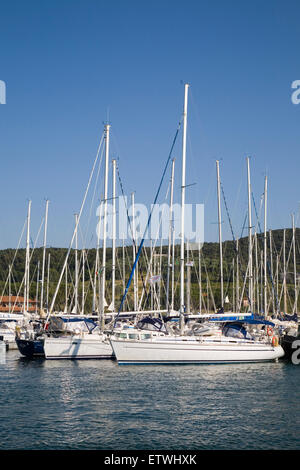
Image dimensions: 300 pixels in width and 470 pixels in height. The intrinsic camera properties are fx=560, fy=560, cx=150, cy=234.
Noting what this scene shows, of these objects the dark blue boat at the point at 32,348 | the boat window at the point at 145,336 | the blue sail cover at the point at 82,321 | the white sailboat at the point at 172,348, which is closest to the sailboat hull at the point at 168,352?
the white sailboat at the point at 172,348

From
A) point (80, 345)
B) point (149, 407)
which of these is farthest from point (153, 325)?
point (149, 407)

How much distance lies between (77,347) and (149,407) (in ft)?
60.8

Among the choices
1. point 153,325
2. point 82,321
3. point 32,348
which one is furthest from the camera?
point 32,348

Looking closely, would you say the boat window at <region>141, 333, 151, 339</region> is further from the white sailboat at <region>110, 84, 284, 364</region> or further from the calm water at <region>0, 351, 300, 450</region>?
the calm water at <region>0, 351, 300, 450</region>

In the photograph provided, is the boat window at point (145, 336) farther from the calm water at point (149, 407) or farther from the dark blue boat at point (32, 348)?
the dark blue boat at point (32, 348)

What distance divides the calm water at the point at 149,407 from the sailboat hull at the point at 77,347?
2.85 metres

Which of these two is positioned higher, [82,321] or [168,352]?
[82,321]

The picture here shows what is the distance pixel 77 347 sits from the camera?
45.5 m

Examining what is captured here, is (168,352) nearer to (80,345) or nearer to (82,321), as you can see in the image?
(80,345)

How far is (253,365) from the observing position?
43781 mm

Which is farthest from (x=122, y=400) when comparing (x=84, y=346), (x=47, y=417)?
(x=84, y=346)

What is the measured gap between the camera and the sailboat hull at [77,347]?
45.2 meters
